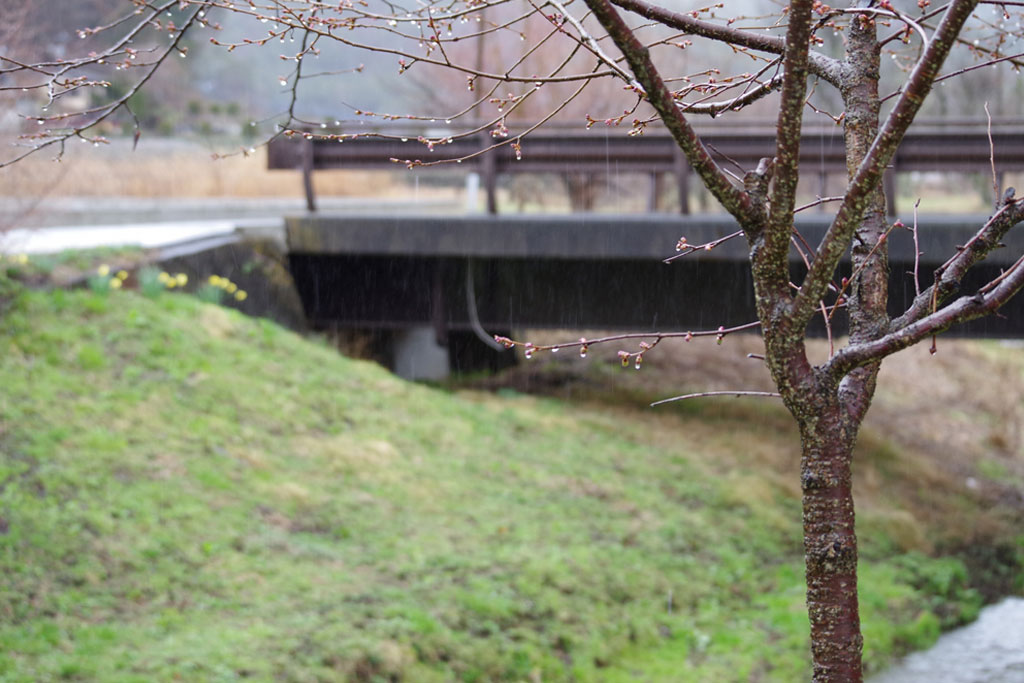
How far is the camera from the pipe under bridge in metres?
9.34

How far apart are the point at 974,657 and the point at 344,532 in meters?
4.72

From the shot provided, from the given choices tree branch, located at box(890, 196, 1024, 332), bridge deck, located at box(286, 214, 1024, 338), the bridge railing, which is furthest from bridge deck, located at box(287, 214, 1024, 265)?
tree branch, located at box(890, 196, 1024, 332)

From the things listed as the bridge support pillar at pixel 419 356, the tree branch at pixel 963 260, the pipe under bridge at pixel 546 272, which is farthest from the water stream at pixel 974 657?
the bridge support pillar at pixel 419 356

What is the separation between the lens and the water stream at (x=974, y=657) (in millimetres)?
6551

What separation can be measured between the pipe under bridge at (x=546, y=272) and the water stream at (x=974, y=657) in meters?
3.04

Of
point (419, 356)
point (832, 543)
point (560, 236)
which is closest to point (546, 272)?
point (560, 236)

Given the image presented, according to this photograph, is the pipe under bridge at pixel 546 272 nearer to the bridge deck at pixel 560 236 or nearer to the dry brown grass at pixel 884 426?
the bridge deck at pixel 560 236

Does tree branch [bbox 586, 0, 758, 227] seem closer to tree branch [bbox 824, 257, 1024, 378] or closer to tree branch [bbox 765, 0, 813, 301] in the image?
tree branch [bbox 765, 0, 813, 301]

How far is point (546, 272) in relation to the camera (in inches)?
428

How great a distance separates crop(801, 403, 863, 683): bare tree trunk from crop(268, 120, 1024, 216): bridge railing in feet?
19.9

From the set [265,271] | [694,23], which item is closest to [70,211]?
[265,271]

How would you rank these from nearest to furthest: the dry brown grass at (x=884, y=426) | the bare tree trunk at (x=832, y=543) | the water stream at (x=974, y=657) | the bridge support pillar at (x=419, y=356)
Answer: the bare tree trunk at (x=832, y=543) → the water stream at (x=974, y=657) → the dry brown grass at (x=884, y=426) → the bridge support pillar at (x=419, y=356)

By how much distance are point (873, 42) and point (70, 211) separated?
15516mm

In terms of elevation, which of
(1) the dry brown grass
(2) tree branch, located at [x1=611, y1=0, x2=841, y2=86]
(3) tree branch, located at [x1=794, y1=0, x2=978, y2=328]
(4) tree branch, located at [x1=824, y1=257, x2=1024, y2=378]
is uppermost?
(2) tree branch, located at [x1=611, y1=0, x2=841, y2=86]
